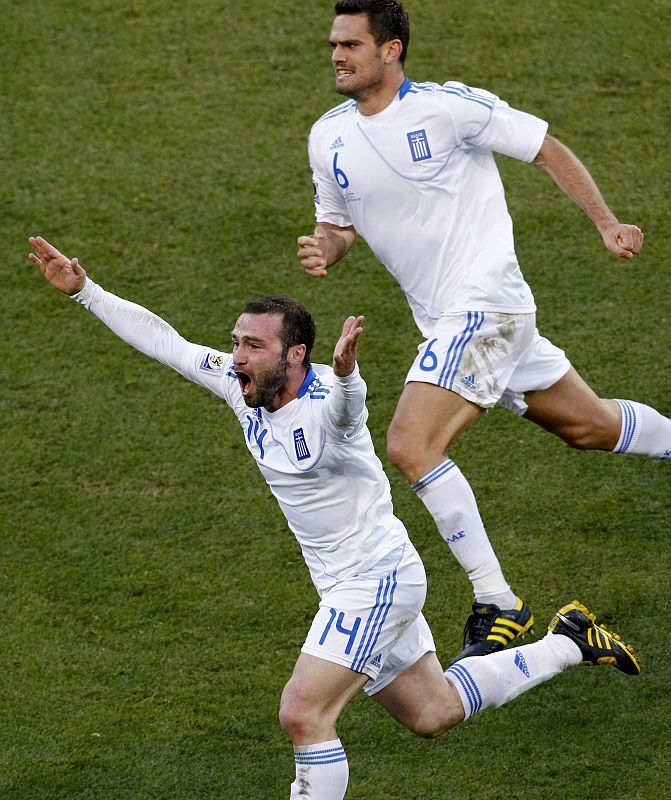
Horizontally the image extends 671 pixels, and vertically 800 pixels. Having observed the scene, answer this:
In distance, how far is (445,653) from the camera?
20.6ft

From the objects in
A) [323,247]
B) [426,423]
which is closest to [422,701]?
[426,423]

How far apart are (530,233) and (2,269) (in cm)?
326

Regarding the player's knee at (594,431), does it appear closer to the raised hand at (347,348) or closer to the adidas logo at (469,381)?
the adidas logo at (469,381)

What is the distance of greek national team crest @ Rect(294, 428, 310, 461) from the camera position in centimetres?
498

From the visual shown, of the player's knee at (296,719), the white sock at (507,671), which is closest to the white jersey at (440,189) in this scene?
the white sock at (507,671)

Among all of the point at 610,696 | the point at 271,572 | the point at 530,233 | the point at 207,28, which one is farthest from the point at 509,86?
the point at 610,696

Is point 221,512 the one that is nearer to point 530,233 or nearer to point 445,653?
point 445,653

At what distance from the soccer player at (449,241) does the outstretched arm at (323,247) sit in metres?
0.02

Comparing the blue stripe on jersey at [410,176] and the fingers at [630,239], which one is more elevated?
the blue stripe on jersey at [410,176]

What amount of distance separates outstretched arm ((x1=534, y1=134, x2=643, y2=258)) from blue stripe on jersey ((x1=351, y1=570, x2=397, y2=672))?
64.5 inches

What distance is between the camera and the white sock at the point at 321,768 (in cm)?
486

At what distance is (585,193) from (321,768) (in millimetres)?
2529

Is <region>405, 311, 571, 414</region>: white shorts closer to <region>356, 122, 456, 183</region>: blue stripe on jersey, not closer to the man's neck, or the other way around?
<region>356, 122, 456, 183</region>: blue stripe on jersey

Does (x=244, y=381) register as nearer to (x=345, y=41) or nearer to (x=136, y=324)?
(x=136, y=324)
